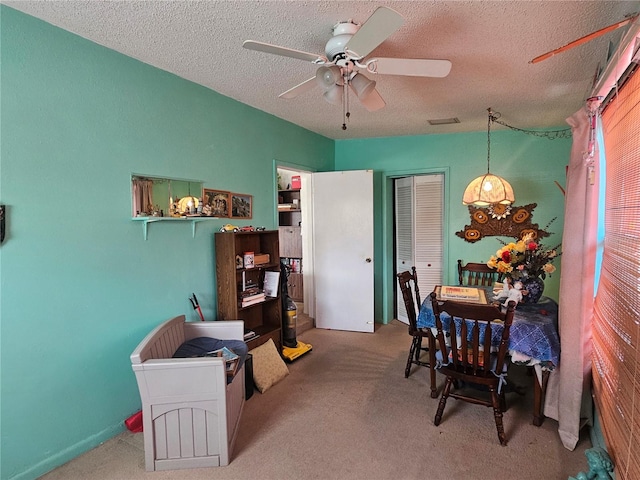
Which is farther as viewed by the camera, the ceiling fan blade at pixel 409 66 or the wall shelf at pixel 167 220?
the wall shelf at pixel 167 220

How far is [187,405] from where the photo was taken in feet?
6.57

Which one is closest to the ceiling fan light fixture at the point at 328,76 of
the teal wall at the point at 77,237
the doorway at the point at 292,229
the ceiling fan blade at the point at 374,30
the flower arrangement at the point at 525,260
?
the ceiling fan blade at the point at 374,30

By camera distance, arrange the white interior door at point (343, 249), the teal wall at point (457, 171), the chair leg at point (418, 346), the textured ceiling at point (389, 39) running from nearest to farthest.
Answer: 1. the textured ceiling at point (389, 39)
2. the chair leg at point (418, 346)
3. the teal wall at point (457, 171)
4. the white interior door at point (343, 249)

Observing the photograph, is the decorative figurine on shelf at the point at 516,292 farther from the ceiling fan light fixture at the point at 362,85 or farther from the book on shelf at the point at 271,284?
the book on shelf at the point at 271,284

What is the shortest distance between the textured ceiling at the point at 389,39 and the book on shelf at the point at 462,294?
1641mm

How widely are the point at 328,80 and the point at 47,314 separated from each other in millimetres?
1976

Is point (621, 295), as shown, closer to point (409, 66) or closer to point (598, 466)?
point (598, 466)

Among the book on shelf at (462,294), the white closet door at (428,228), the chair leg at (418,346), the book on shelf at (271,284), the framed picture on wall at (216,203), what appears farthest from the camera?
the white closet door at (428,228)

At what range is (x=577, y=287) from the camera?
2088mm

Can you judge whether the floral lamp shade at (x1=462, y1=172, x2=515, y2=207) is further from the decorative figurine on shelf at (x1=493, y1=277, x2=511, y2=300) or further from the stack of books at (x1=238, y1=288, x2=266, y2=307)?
the stack of books at (x1=238, y1=288, x2=266, y2=307)

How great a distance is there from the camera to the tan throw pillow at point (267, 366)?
9.51 feet

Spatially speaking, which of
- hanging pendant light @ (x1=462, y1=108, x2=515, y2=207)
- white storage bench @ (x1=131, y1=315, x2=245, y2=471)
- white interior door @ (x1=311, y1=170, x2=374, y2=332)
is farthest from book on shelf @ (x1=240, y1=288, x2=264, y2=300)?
hanging pendant light @ (x1=462, y1=108, x2=515, y2=207)

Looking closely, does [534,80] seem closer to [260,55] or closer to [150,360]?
[260,55]

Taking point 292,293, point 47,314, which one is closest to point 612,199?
point 47,314
